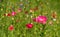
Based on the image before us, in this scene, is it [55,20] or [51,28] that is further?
[55,20]

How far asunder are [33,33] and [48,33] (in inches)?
10.2

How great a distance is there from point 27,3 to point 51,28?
1.02 meters

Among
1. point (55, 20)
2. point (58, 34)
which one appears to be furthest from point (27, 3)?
point (58, 34)

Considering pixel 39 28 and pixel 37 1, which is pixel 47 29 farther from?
pixel 37 1

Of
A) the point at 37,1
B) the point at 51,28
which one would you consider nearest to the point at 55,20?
the point at 51,28

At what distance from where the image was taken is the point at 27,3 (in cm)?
458

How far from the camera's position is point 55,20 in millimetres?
4031

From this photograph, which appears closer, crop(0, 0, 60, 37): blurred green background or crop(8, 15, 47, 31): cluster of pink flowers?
crop(8, 15, 47, 31): cluster of pink flowers

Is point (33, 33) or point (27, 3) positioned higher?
point (27, 3)

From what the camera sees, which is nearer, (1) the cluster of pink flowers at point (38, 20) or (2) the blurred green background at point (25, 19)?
(1) the cluster of pink flowers at point (38, 20)

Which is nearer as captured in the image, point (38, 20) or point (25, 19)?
point (38, 20)

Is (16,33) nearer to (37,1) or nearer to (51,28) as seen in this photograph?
(51,28)

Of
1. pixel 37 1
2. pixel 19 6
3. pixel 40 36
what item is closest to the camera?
pixel 40 36

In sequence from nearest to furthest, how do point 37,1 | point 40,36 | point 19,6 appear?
point 40,36 → point 19,6 → point 37,1
